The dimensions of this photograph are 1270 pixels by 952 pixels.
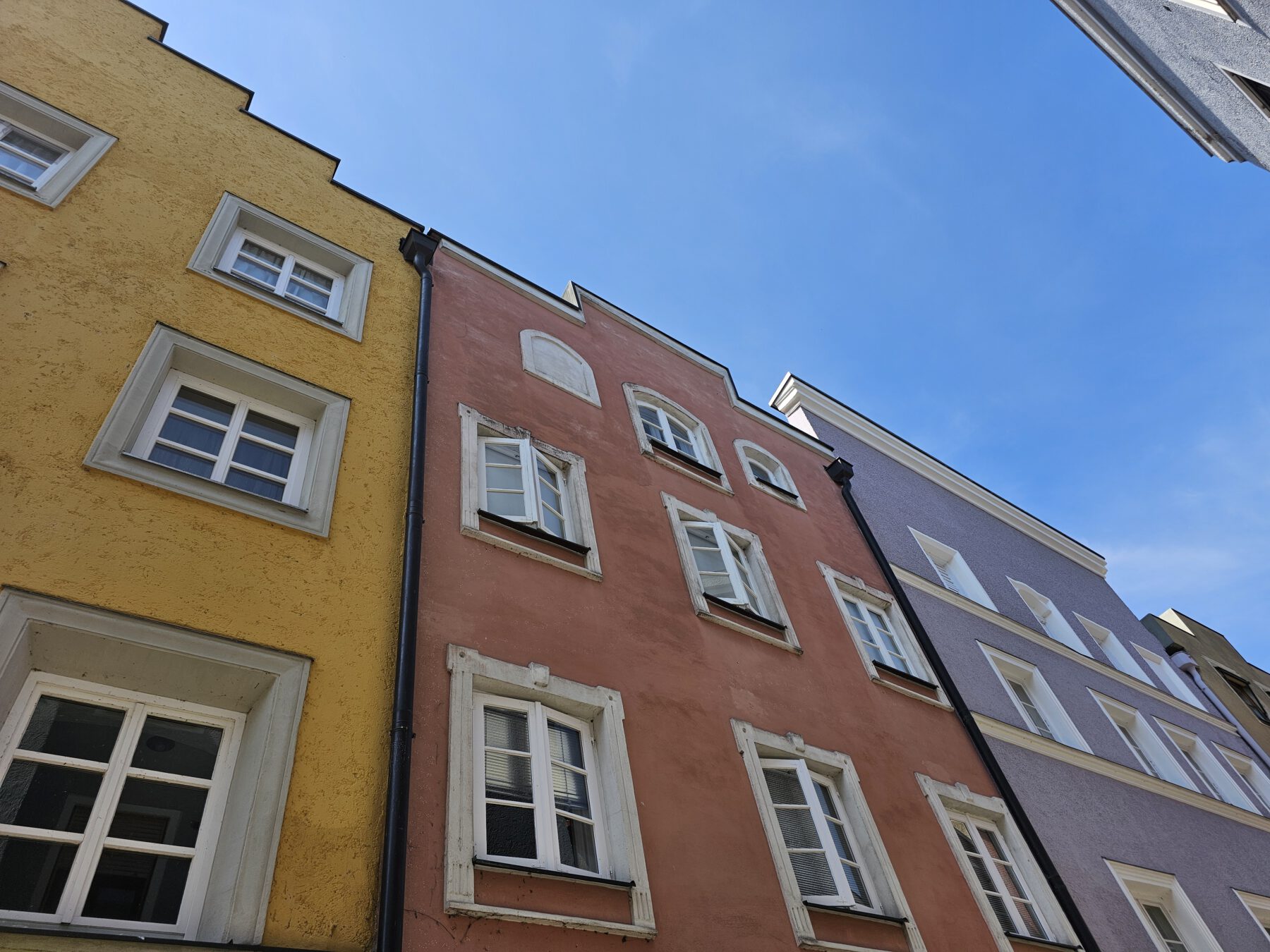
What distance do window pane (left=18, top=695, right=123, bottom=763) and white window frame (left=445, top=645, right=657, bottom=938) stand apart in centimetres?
213

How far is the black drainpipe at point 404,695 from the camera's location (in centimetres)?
487

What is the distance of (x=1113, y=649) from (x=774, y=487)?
38.9 ft

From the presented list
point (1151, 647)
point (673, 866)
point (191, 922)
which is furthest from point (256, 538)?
point (1151, 647)

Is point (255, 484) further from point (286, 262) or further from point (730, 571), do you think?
point (730, 571)

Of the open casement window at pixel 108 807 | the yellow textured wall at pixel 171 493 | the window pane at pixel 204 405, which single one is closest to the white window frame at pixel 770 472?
the yellow textured wall at pixel 171 493

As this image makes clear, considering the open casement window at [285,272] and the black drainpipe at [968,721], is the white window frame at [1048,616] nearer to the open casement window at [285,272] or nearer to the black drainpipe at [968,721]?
the black drainpipe at [968,721]

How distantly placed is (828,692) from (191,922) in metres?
7.02

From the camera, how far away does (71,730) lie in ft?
15.9

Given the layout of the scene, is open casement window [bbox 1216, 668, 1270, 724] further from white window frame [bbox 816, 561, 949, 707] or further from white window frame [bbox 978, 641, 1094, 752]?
white window frame [bbox 816, 561, 949, 707]

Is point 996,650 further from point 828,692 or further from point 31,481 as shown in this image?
point 31,481

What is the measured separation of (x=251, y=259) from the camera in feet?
32.3

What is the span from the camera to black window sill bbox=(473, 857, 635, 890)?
5.46 meters

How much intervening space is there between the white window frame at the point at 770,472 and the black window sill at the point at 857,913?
6926mm

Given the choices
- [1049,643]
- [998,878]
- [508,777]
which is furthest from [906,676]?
[508,777]
